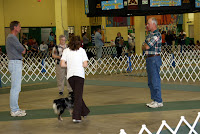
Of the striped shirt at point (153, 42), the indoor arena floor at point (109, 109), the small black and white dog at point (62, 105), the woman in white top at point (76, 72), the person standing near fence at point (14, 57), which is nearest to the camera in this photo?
the indoor arena floor at point (109, 109)

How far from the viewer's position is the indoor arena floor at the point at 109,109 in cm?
628

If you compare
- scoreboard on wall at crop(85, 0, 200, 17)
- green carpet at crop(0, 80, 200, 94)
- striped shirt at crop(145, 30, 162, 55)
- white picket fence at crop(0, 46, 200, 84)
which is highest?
scoreboard on wall at crop(85, 0, 200, 17)

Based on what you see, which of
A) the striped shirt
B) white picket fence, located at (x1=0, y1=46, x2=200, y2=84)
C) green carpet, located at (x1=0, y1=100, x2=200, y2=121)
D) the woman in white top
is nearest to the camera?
the woman in white top

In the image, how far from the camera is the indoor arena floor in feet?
20.6

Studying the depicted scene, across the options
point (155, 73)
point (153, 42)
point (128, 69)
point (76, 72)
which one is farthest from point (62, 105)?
point (128, 69)

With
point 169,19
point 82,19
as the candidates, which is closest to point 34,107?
point 82,19

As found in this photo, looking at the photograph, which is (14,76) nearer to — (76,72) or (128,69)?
(76,72)

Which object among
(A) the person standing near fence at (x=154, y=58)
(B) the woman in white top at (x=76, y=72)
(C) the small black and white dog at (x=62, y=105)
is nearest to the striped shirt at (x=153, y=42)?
(A) the person standing near fence at (x=154, y=58)

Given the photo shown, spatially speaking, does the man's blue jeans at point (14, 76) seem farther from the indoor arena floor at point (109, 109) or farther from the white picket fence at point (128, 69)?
the white picket fence at point (128, 69)

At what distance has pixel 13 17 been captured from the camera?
23.8m

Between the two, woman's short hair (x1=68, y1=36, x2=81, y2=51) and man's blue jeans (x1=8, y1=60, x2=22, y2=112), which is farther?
man's blue jeans (x1=8, y1=60, x2=22, y2=112)

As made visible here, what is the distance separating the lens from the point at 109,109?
7793mm

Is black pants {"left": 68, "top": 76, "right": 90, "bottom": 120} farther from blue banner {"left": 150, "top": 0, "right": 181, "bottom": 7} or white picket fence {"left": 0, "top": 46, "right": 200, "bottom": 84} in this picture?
blue banner {"left": 150, "top": 0, "right": 181, "bottom": 7}

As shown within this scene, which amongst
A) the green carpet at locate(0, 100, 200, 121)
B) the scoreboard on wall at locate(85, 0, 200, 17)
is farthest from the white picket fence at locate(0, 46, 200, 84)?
the green carpet at locate(0, 100, 200, 121)
